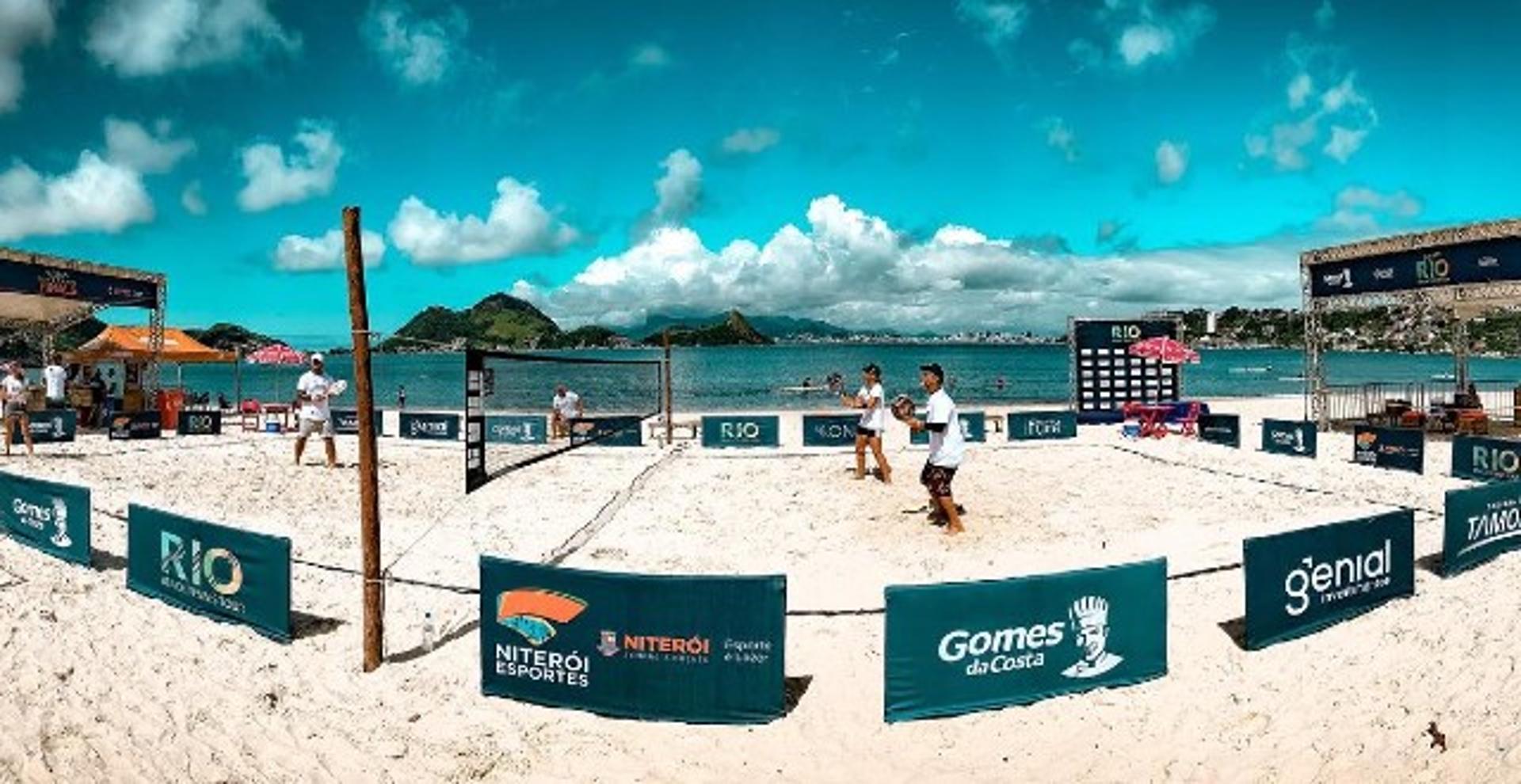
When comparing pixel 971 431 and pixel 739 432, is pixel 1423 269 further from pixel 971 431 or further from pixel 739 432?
pixel 739 432

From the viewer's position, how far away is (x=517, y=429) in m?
20.8

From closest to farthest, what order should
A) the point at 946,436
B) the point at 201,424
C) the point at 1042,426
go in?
the point at 946,436
the point at 1042,426
the point at 201,424

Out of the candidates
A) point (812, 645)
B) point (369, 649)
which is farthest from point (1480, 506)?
point (369, 649)

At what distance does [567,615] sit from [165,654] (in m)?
3.55

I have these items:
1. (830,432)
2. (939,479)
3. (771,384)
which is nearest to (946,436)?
(939,479)

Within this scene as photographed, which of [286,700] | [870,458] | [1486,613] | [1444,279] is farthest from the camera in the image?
[1444,279]

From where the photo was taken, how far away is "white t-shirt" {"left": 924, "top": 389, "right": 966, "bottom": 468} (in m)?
10.1

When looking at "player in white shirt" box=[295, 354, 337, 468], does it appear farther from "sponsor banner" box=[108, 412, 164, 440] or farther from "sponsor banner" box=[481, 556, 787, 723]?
"sponsor banner" box=[481, 556, 787, 723]

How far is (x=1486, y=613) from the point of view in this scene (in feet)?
24.5

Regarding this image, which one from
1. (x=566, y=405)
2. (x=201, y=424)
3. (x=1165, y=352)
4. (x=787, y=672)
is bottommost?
(x=787, y=672)

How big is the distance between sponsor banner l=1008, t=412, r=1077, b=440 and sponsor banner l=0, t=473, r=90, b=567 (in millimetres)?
17808

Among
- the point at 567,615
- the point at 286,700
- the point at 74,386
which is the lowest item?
the point at 286,700

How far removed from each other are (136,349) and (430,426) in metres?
10.8

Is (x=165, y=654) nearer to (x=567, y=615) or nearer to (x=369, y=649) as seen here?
(x=369, y=649)
